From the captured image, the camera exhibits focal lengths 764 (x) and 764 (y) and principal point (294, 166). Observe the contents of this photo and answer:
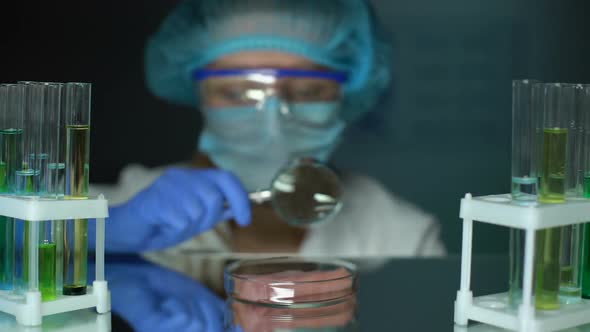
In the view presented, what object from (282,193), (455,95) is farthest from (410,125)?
(282,193)

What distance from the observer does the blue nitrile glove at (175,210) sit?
1.41 metres

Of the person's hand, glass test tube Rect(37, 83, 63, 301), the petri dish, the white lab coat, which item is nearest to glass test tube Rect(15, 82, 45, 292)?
glass test tube Rect(37, 83, 63, 301)

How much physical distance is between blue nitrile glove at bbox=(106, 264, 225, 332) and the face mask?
0.43m

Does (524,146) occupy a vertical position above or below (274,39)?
below

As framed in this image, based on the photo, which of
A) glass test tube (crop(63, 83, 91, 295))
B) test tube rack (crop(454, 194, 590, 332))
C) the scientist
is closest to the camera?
test tube rack (crop(454, 194, 590, 332))

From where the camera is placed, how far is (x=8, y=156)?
3.21 ft

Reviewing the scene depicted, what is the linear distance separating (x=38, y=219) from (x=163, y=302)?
0.95ft

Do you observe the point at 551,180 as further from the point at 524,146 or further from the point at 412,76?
the point at 412,76

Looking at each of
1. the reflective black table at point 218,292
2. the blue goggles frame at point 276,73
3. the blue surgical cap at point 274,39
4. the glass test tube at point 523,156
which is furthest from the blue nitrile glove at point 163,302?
the blue surgical cap at point 274,39

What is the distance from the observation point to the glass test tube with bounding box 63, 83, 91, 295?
97cm

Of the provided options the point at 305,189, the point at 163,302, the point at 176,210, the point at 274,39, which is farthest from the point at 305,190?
the point at 274,39

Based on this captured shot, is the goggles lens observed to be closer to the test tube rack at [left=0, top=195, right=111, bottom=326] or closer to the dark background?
the dark background

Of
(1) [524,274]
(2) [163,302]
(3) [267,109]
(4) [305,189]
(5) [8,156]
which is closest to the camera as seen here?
(1) [524,274]

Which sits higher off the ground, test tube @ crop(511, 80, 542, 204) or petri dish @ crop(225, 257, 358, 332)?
test tube @ crop(511, 80, 542, 204)
